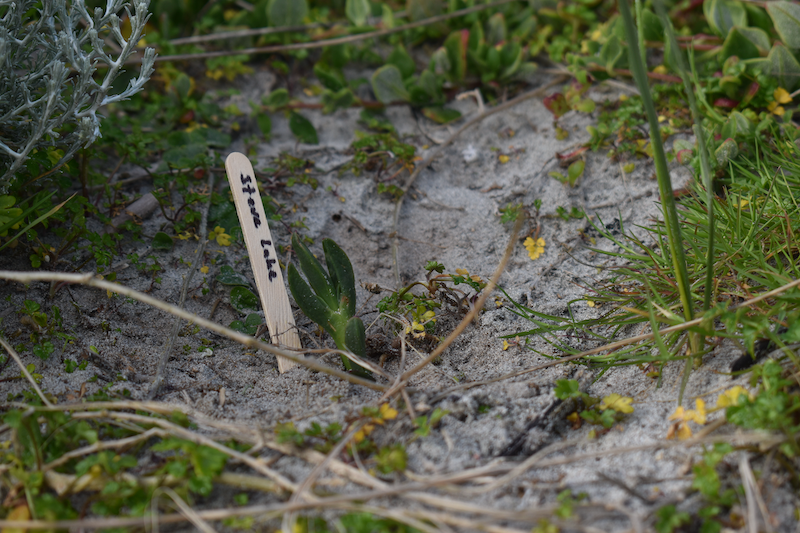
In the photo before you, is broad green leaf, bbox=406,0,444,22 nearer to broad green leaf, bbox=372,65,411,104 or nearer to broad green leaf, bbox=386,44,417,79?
broad green leaf, bbox=386,44,417,79

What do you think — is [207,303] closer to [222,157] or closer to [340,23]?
[222,157]

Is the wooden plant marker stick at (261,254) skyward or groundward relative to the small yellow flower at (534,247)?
skyward

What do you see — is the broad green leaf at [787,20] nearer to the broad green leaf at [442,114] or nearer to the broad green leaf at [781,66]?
the broad green leaf at [781,66]

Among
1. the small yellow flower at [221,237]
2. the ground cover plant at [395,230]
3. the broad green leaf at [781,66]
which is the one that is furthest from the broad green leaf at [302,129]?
the broad green leaf at [781,66]

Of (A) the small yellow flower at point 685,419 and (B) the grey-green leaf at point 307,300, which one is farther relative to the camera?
(B) the grey-green leaf at point 307,300

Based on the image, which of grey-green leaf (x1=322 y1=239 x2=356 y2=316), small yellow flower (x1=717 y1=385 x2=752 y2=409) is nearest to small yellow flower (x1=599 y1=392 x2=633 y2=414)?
small yellow flower (x1=717 y1=385 x2=752 y2=409)

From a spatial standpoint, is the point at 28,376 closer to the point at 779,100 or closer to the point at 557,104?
the point at 557,104
